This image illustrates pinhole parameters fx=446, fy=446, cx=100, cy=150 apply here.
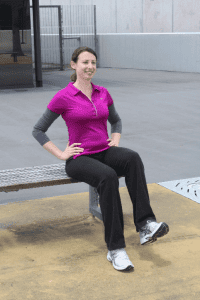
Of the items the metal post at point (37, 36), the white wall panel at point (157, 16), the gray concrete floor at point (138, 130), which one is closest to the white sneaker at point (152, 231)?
the gray concrete floor at point (138, 130)

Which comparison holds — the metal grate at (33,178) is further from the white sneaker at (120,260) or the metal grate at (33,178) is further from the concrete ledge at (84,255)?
the white sneaker at (120,260)

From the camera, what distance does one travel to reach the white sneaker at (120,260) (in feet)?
9.53

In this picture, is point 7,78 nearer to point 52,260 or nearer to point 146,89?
point 146,89

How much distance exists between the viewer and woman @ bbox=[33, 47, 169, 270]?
3.03 meters

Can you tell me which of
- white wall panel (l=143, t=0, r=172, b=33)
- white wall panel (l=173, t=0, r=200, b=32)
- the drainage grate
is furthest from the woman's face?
white wall panel (l=143, t=0, r=172, b=33)

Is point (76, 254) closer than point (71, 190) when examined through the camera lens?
Yes

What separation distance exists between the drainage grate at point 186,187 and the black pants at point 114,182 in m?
1.19

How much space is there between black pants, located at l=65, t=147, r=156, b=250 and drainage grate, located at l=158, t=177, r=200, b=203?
1195 mm

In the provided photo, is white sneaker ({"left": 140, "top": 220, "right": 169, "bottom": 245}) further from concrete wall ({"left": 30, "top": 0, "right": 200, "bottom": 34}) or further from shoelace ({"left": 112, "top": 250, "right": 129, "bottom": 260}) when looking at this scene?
concrete wall ({"left": 30, "top": 0, "right": 200, "bottom": 34})

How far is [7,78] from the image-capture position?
14.4 m

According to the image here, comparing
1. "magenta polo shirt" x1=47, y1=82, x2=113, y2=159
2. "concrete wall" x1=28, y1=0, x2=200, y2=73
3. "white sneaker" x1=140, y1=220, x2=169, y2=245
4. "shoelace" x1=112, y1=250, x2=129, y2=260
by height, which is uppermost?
"concrete wall" x1=28, y1=0, x2=200, y2=73

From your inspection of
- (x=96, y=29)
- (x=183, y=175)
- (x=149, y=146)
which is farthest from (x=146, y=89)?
(x=96, y=29)

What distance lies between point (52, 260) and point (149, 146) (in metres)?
3.55

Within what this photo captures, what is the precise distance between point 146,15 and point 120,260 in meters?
19.2
